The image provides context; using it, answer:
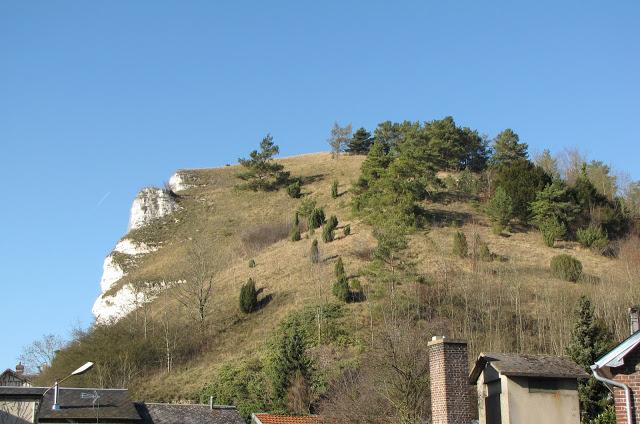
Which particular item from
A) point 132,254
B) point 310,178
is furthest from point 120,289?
point 310,178

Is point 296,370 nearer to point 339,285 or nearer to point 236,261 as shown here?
point 339,285

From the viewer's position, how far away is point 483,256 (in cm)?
5516

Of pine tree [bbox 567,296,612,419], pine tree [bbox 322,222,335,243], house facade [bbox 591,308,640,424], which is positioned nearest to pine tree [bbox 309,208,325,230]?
pine tree [bbox 322,222,335,243]

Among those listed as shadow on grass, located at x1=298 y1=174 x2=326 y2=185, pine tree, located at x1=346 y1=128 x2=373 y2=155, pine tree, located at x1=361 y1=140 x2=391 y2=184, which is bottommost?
pine tree, located at x1=361 y1=140 x2=391 y2=184

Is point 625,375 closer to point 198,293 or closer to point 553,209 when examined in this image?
point 198,293

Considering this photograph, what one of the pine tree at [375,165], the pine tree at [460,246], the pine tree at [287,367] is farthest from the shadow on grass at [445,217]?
the pine tree at [287,367]

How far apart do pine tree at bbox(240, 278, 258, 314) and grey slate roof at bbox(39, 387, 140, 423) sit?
23757 mm

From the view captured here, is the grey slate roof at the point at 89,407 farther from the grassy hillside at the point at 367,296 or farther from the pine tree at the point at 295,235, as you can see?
the pine tree at the point at 295,235

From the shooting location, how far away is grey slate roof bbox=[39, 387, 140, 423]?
96.0 feet

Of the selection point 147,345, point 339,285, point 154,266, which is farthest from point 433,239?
point 154,266

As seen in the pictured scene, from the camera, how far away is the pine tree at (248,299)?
55.2 metres

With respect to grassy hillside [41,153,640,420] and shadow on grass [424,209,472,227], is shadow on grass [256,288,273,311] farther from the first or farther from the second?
shadow on grass [424,209,472,227]

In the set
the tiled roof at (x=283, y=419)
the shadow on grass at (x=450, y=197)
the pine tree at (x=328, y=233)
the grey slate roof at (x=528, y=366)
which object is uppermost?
the shadow on grass at (x=450, y=197)

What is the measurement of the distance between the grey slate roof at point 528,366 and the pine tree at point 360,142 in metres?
86.3
